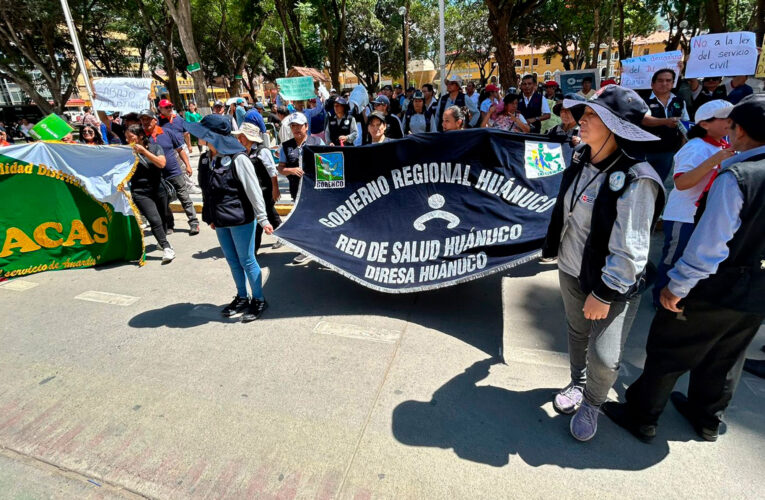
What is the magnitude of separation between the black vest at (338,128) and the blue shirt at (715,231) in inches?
196

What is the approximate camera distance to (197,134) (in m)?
3.50

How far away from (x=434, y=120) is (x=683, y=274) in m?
6.21

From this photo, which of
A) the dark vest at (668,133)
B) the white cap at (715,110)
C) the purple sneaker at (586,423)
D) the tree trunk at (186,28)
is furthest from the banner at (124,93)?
the purple sneaker at (586,423)

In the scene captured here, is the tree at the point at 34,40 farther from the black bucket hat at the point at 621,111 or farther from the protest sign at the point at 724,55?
the black bucket hat at the point at 621,111

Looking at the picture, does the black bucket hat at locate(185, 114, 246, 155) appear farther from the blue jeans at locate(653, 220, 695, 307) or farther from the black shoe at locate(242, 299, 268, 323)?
the blue jeans at locate(653, 220, 695, 307)

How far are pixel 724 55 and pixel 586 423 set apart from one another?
6.38 meters

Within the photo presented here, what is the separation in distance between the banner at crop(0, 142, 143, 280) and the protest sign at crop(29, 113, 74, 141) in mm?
1049

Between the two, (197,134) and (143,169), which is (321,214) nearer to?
(197,134)

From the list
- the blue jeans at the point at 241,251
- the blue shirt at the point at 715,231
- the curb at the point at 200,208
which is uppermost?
the blue shirt at the point at 715,231

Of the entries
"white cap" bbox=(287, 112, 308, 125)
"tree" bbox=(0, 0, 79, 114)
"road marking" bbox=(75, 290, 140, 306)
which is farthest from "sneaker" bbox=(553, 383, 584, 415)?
"tree" bbox=(0, 0, 79, 114)

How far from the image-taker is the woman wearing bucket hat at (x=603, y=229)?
6.01ft

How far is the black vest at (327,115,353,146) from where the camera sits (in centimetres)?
620

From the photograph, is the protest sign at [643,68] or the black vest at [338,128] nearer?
the black vest at [338,128]

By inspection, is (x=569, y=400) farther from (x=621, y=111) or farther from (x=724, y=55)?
(x=724, y=55)
